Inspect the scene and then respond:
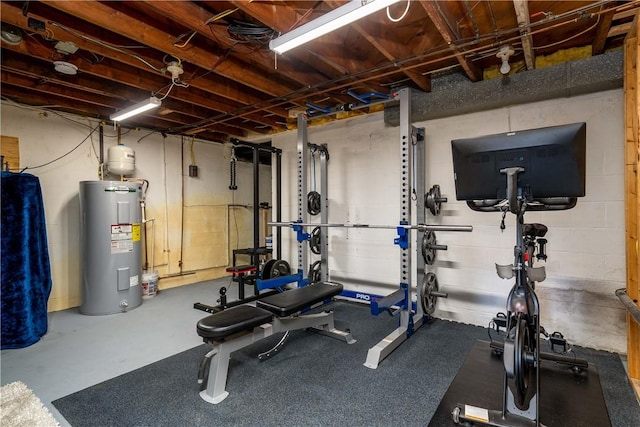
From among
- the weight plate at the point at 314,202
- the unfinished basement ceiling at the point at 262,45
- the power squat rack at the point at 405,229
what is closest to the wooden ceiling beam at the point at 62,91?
the unfinished basement ceiling at the point at 262,45

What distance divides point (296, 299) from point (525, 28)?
9.04ft

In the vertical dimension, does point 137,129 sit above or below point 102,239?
above

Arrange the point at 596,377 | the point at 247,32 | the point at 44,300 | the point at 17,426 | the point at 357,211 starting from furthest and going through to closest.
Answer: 1. the point at 357,211
2. the point at 44,300
3. the point at 247,32
4. the point at 596,377
5. the point at 17,426

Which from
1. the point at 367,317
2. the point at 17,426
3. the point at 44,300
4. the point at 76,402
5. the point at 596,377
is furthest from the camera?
the point at 367,317

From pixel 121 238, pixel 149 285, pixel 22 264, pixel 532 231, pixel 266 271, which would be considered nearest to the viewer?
pixel 532 231

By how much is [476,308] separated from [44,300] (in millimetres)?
4636

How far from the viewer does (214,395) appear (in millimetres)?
2100

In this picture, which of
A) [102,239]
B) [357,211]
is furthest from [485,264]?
[102,239]

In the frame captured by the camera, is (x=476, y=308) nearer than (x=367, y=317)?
Yes

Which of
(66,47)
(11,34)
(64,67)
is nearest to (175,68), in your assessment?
(66,47)

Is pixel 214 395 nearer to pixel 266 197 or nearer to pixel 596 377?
pixel 596 377

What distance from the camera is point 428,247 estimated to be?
3.29 meters

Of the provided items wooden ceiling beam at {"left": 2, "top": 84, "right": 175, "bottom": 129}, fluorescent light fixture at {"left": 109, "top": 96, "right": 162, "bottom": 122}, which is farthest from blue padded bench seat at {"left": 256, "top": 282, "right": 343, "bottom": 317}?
wooden ceiling beam at {"left": 2, "top": 84, "right": 175, "bottom": 129}

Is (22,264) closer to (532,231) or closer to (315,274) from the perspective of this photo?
(315,274)
